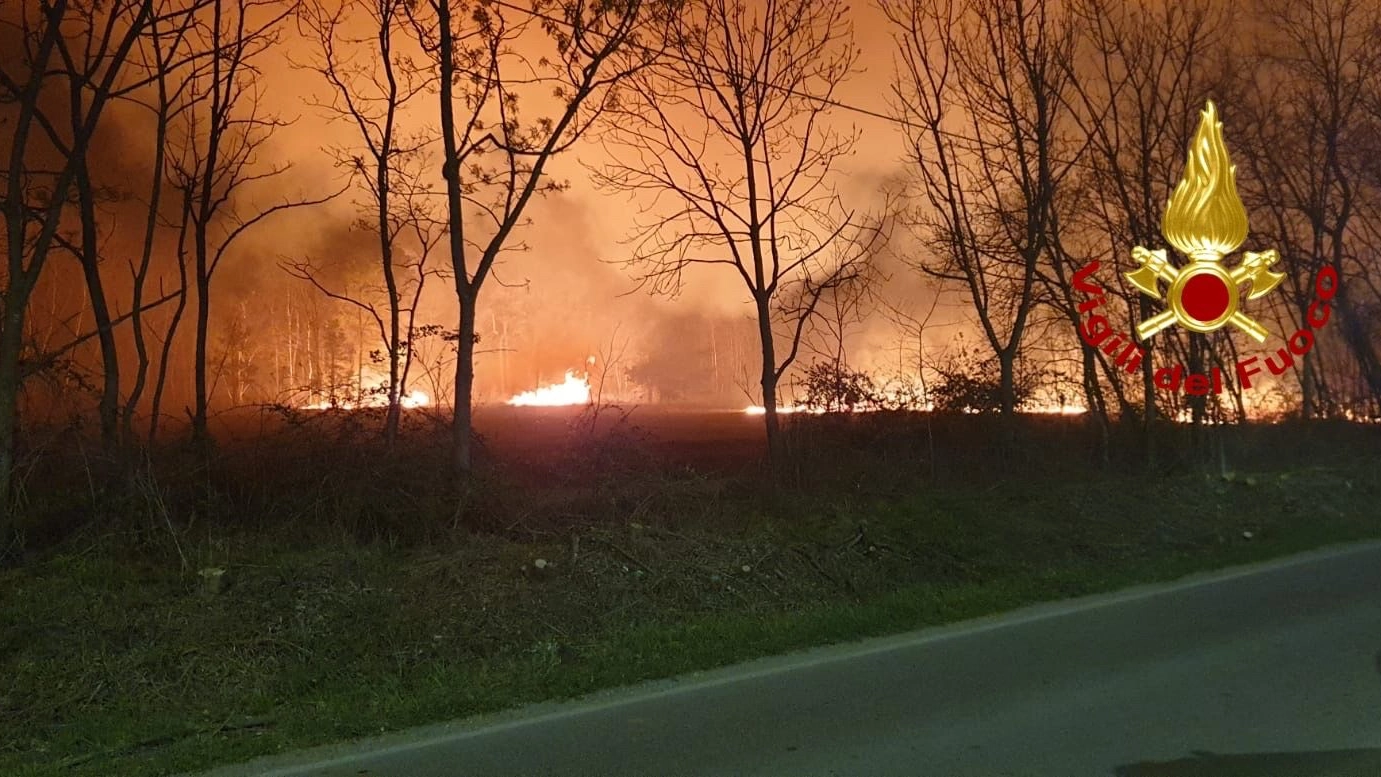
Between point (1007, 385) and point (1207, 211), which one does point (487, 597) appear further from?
point (1207, 211)

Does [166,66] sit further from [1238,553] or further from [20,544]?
[1238,553]

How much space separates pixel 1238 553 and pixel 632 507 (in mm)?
7171

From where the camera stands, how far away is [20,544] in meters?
7.86

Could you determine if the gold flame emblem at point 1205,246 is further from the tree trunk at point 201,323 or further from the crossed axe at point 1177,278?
the tree trunk at point 201,323

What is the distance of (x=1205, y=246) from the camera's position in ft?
43.7

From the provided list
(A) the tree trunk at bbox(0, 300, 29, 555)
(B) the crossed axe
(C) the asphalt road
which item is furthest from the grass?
(B) the crossed axe

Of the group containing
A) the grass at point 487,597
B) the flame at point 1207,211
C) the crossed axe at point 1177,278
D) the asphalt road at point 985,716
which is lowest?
the asphalt road at point 985,716

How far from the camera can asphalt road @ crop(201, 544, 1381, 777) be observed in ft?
14.6

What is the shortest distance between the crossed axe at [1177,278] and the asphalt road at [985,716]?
766 cm

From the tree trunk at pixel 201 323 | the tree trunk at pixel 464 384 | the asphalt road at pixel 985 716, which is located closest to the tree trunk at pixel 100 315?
the tree trunk at pixel 201 323

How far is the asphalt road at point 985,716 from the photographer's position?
14.6 ft

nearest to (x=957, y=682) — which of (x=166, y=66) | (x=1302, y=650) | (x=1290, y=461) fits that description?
(x=1302, y=650)

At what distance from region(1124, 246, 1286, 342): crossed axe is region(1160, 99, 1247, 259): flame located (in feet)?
1.20

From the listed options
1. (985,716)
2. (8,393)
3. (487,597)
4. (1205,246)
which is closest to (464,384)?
(487,597)
